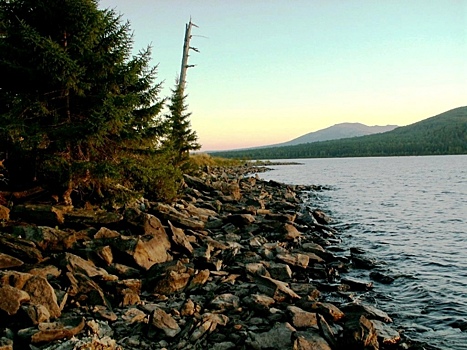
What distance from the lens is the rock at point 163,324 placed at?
533 cm

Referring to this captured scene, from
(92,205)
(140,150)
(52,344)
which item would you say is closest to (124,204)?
(92,205)

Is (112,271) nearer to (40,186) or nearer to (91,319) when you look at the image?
(91,319)

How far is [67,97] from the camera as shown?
9836 mm

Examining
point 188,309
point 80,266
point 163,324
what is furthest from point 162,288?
point 80,266

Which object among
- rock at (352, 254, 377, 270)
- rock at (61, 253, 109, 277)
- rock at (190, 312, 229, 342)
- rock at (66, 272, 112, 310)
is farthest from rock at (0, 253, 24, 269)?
rock at (352, 254, 377, 270)

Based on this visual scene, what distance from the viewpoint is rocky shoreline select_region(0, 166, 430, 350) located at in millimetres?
5145

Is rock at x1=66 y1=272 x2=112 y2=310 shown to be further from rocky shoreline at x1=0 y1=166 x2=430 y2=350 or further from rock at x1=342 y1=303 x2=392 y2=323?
rock at x1=342 y1=303 x2=392 y2=323

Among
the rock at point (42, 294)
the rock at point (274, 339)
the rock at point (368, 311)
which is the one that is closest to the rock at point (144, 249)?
the rock at point (42, 294)

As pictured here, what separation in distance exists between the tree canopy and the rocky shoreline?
1.07 m

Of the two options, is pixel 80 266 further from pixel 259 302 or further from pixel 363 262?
pixel 363 262

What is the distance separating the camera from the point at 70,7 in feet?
31.7

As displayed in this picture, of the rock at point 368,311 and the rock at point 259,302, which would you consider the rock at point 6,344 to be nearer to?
the rock at point 259,302

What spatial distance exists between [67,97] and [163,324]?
7017 millimetres

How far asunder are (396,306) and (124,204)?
24.2 feet
